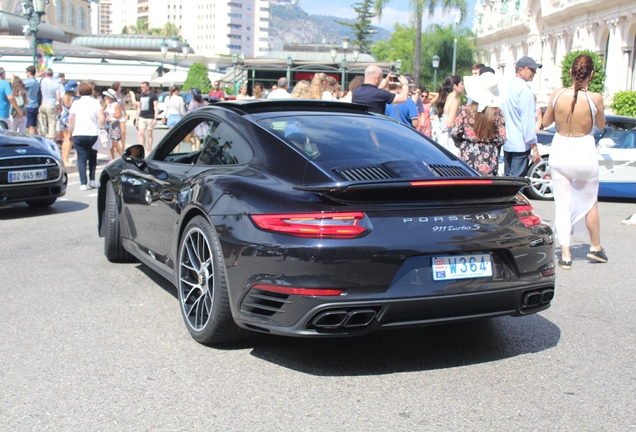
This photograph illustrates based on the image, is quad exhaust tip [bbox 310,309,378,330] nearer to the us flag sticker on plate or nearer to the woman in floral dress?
the us flag sticker on plate

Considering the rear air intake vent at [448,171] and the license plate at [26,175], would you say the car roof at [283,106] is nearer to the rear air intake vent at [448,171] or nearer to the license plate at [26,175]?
the rear air intake vent at [448,171]

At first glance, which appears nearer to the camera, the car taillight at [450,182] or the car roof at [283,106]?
the car taillight at [450,182]

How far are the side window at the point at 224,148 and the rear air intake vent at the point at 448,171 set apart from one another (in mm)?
1082

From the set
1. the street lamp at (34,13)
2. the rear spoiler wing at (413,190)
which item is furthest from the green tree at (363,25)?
the rear spoiler wing at (413,190)

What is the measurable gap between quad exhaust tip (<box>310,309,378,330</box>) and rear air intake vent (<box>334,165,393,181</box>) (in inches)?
28.1

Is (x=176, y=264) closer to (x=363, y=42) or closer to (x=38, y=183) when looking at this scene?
(x=38, y=183)

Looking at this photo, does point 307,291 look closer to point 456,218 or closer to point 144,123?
point 456,218

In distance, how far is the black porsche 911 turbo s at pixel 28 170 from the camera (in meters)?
9.15

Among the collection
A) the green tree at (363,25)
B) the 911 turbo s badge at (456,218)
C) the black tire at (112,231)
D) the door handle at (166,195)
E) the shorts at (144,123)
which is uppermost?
the green tree at (363,25)

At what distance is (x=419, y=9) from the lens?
4828 cm

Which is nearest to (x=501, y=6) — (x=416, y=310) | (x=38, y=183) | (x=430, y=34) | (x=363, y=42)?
(x=430, y=34)

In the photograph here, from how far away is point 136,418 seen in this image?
328 centimetres

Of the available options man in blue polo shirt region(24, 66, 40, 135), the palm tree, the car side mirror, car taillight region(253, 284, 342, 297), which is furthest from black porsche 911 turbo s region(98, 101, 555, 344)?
the palm tree

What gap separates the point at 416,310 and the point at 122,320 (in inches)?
84.0
